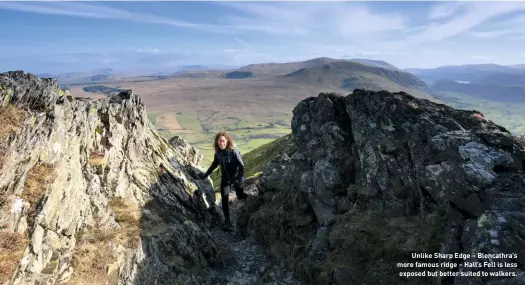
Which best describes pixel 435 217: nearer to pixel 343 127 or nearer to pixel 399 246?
pixel 399 246

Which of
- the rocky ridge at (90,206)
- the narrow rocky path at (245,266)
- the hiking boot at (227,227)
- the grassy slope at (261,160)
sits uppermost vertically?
the rocky ridge at (90,206)

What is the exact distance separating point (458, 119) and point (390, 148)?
5.04 meters

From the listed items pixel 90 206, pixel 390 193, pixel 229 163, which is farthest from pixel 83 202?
pixel 390 193

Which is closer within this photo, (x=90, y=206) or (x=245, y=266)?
(x=90, y=206)

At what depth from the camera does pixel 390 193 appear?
78.9 ft

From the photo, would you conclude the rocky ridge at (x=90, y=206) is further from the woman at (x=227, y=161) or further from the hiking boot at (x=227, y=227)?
the woman at (x=227, y=161)

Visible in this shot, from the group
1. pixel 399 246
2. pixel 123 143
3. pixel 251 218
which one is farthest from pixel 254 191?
pixel 399 246

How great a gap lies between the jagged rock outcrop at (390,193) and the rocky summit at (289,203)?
0.09 metres

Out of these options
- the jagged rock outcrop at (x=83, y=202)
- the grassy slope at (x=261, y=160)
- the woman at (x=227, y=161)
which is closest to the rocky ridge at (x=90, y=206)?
the jagged rock outcrop at (x=83, y=202)

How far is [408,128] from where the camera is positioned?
25141 millimetres

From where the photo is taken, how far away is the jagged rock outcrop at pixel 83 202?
63.8 ft

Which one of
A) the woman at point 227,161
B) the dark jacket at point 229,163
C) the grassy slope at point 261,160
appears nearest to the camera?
the woman at point 227,161

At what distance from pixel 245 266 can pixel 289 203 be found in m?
6.92

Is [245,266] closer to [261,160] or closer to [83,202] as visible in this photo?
[83,202]
